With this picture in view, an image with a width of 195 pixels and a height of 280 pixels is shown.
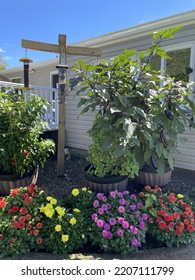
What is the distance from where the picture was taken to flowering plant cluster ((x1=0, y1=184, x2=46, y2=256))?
1.98m

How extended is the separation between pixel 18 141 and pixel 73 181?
4.08 feet

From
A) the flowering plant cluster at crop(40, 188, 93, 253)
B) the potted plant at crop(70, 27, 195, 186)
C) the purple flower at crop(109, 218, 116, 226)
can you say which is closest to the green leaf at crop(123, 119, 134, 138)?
the potted plant at crop(70, 27, 195, 186)

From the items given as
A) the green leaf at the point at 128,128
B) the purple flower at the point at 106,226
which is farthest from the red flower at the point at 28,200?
the green leaf at the point at 128,128

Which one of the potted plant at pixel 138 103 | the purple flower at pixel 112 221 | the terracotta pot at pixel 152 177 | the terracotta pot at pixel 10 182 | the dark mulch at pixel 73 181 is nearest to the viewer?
the purple flower at pixel 112 221

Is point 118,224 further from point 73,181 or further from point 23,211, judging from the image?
point 73,181

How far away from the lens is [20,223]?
2.07 metres

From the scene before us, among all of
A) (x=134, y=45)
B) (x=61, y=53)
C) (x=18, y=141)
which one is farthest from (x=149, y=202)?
(x=134, y=45)

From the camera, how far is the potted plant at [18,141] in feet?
9.60

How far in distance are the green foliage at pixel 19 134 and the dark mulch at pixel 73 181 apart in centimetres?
51

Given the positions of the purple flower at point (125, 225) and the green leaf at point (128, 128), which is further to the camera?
the green leaf at point (128, 128)

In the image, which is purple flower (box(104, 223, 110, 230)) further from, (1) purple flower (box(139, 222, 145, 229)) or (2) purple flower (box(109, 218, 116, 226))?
(1) purple flower (box(139, 222, 145, 229))

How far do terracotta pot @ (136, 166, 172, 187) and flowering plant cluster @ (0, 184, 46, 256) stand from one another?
155 centimetres

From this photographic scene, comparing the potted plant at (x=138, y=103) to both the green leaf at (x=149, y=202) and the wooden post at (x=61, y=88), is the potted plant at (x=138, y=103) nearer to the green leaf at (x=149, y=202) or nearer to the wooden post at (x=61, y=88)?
the green leaf at (x=149, y=202)
